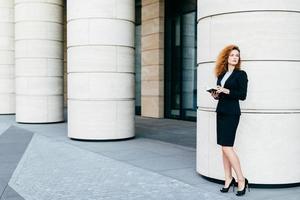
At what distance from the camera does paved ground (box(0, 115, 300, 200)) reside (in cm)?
605

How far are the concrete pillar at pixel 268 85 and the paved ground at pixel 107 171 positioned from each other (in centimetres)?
41

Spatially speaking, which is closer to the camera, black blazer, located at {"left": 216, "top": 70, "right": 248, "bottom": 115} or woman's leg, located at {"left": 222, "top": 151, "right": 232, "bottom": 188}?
black blazer, located at {"left": 216, "top": 70, "right": 248, "bottom": 115}

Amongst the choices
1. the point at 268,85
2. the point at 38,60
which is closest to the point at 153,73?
the point at 38,60

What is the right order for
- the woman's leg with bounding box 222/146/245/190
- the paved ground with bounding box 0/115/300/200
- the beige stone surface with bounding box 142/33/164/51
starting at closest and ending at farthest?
1. the woman's leg with bounding box 222/146/245/190
2. the paved ground with bounding box 0/115/300/200
3. the beige stone surface with bounding box 142/33/164/51

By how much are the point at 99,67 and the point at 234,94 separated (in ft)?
19.3

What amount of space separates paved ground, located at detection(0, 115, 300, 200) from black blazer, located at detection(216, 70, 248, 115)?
47.9 inches

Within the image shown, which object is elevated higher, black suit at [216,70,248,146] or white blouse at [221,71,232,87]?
white blouse at [221,71,232,87]

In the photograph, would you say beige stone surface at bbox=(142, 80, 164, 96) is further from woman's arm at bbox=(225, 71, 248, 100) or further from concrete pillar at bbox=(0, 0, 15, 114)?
woman's arm at bbox=(225, 71, 248, 100)

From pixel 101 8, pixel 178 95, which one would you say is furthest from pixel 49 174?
pixel 178 95

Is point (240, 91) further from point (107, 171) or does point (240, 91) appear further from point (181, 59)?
point (181, 59)

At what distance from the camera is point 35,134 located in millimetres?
13141

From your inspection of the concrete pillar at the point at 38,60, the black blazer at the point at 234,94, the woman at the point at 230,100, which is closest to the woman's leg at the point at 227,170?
the woman at the point at 230,100

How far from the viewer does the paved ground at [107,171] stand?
6.05 meters

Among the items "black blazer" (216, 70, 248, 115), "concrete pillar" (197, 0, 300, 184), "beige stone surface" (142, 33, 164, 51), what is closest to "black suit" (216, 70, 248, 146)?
"black blazer" (216, 70, 248, 115)
